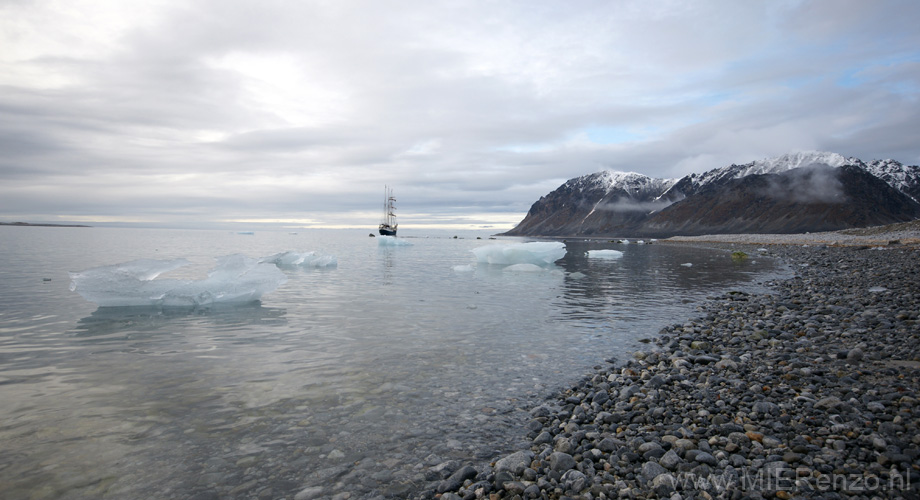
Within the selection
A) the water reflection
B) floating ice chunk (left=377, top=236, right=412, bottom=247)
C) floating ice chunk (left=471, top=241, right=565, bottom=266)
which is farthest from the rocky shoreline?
floating ice chunk (left=377, top=236, right=412, bottom=247)

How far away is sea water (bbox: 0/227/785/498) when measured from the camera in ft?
16.3

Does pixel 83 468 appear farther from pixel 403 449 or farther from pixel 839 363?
pixel 839 363

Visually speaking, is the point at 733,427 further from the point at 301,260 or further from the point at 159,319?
the point at 301,260

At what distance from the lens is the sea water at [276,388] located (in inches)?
196

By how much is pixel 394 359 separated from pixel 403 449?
13.0 ft

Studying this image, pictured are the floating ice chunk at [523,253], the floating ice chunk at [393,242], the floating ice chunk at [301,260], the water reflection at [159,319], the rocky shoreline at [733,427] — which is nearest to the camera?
the rocky shoreline at [733,427]

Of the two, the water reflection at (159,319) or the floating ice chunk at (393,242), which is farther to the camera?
the floating ice chunk at (393,242)

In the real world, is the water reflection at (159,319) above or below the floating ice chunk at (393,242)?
below

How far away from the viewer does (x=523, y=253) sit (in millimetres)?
36875

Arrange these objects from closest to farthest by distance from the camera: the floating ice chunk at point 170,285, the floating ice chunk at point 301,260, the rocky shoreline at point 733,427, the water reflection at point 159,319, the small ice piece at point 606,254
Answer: the rocky shoreline at point 733,427 < the water reflection at point 159,319 < the floating ice chunk at point 170,285 < the floating ice chunk at point 301,260 < the small ice piece at point 606,254

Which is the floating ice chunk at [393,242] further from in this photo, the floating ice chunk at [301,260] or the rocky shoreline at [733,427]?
the rocky shoreline at [733,427]

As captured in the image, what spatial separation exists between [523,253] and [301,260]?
17303 millimetres

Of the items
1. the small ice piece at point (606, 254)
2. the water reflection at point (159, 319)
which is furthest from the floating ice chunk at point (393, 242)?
the water reflection at point (159, 319)

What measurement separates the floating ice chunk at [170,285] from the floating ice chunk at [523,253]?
2129 cm
